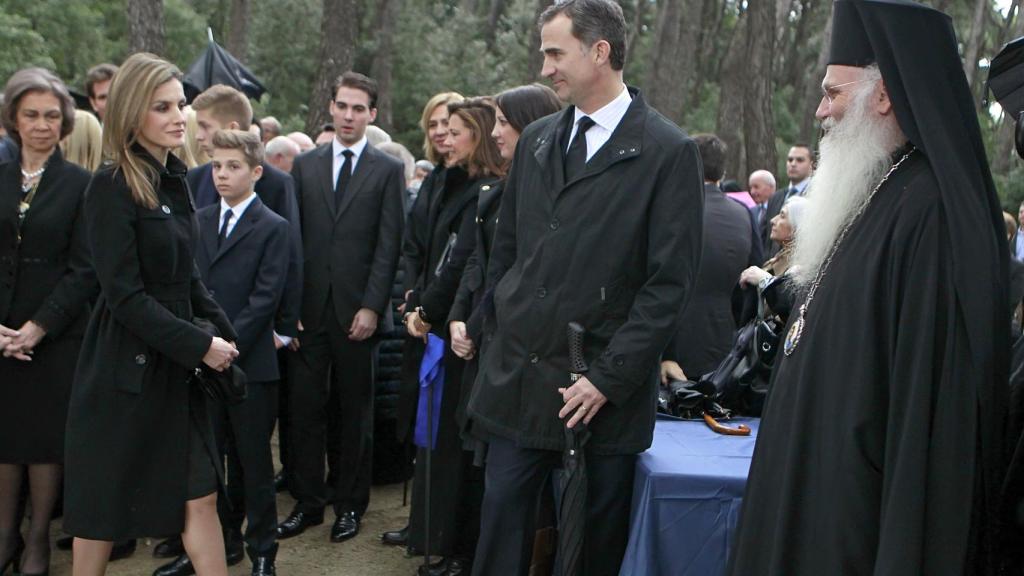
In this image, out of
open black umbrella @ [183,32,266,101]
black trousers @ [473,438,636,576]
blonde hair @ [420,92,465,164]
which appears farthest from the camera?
open black umbrella @ [183,32,266,101]

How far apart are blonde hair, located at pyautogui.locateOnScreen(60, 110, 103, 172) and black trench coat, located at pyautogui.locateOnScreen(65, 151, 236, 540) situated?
5.13 feet

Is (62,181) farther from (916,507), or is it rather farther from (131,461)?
(916,507)

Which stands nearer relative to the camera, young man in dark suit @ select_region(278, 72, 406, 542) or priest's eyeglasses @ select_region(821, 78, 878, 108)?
priest's eyeglasses @ select_region(821, 78, 878, 108)

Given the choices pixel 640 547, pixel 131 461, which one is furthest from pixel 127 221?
pixel 640 547

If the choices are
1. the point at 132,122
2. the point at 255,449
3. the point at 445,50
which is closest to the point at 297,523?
the point at 255,449

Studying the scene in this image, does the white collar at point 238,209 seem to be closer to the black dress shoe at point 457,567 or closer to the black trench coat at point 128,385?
the black trench coat at point 128,385

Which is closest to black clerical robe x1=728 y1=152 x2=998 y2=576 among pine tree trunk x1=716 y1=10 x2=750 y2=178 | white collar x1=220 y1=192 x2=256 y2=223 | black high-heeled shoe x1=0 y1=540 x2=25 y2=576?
white collar x1=220 y1=192 x2=256 y2=223

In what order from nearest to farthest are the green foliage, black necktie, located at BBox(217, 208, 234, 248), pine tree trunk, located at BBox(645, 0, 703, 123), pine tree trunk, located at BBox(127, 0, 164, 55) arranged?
1. black necktie, located at BBox(217, 208, 234, 248)
2. pine tree trunk, located at BBox(127, 0, 164, 55)
3. the green foliage
4. pine tree trunk, located at BBox(645, 0, 703, 123)

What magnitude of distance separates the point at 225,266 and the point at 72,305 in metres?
0.68

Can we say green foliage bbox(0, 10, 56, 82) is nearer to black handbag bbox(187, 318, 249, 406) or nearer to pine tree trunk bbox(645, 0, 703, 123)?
black handbag bbox(187, 318, 249, 406)

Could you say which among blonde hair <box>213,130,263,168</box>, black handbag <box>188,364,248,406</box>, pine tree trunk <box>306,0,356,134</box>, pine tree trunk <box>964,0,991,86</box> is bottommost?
black handbag <box>188,364,248,406</box>

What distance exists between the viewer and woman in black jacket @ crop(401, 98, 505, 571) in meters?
4.98

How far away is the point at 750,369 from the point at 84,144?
335cm

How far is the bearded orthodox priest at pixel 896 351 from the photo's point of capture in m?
2.44
